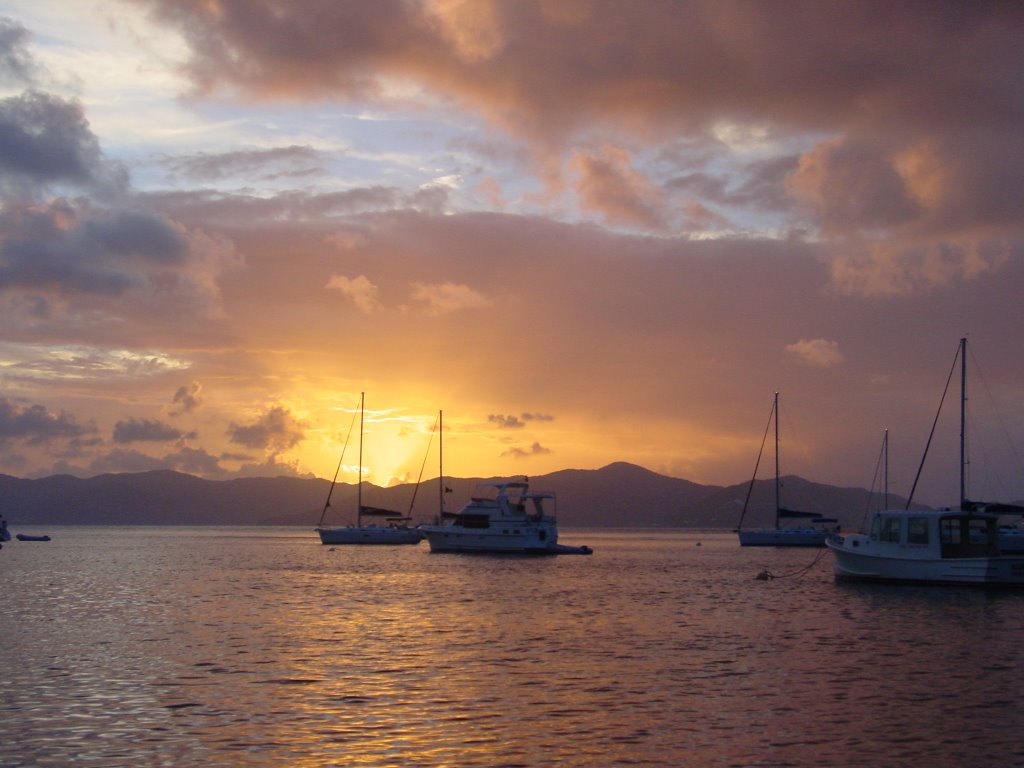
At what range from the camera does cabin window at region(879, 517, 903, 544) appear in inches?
2282

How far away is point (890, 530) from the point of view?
5859cm

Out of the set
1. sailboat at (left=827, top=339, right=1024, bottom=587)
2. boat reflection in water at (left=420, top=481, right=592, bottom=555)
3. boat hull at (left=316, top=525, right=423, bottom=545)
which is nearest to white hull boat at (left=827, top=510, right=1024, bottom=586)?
sailboat at (left=827, top=339, right=1024, bottom=587)

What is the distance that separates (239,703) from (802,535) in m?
119

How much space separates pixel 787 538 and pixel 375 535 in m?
54.2

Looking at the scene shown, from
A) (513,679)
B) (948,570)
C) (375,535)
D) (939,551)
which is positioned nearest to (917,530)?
(939,551)

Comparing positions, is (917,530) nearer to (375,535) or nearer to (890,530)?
(890,530)

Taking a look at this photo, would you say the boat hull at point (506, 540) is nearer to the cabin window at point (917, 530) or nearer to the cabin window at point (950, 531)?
the cabin window at point (917, 530)

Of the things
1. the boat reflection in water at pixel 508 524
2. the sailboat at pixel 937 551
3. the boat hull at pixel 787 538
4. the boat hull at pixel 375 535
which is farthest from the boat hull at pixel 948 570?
the boat hull at pixel 375 535

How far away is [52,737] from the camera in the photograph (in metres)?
21.5

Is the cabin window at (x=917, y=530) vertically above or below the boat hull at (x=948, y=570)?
above

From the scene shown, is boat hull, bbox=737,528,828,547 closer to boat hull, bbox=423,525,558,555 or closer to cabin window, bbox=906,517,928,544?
boat hull, bbox=423,525,558,555

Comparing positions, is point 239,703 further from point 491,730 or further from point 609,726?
point 609,726

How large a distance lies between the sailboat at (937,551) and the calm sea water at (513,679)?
4.43 ft

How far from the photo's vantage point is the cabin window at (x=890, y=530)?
58.0 metres
